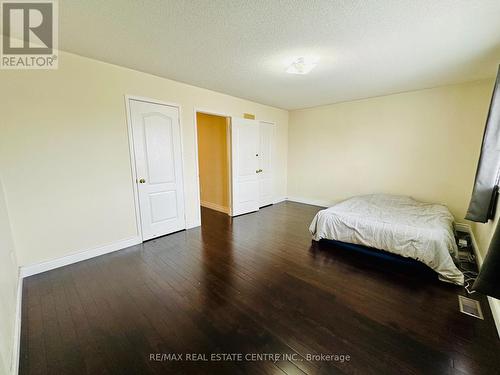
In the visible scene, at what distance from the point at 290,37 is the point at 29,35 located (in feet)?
8.27

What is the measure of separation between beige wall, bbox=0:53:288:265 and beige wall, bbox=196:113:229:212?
1.59 m

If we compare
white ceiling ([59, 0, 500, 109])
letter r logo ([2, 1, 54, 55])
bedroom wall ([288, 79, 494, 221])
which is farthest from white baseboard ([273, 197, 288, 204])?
letter r logo ([2, 1, 54, 55])

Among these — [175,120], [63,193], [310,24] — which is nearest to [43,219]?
[63,193]

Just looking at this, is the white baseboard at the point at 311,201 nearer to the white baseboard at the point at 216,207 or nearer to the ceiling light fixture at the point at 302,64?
the white baseboard at the point at 216,207

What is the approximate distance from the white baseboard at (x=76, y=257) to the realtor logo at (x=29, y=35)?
6.88 feet

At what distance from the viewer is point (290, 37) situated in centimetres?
202

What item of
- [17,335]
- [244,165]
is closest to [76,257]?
[17,335]

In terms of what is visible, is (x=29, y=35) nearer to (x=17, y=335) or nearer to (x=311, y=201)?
(x=17, y=335)

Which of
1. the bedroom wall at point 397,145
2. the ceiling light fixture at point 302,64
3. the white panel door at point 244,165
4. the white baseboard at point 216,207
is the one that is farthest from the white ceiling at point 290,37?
the white baseboard at point 216,207

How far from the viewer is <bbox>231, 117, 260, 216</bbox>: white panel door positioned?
434 centimetres

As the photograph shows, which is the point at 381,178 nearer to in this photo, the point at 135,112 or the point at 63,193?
the point at 135,112

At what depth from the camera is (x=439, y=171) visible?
3.62m

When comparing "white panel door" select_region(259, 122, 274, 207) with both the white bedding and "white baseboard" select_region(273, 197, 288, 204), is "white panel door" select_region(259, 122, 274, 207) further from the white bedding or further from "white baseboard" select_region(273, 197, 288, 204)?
the white bedding

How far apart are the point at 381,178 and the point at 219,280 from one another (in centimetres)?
383
